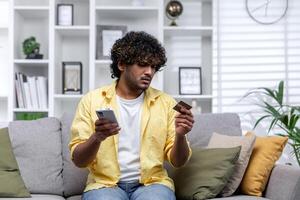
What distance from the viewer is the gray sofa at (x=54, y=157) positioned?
240 cm

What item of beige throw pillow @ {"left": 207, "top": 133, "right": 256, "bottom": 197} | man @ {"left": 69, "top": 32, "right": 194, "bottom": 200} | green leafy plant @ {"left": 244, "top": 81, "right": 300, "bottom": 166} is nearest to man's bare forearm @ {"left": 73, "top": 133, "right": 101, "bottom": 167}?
man @ {"left": 69, "top": 32, "right": 194, "bottom": 200}

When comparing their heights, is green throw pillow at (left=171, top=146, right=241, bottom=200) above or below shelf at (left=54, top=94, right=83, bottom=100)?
below

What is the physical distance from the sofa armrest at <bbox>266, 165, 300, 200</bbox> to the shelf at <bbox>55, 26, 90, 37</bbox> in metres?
2.00

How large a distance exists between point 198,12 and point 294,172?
2.07 m

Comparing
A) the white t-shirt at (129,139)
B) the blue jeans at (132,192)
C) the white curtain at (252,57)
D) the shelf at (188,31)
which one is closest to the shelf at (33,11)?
the shelf at (188,31)

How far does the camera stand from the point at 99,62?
367cm

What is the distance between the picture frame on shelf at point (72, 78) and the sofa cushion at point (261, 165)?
178 cm

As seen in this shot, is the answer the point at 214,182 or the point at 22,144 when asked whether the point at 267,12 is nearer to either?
the point at 214,182

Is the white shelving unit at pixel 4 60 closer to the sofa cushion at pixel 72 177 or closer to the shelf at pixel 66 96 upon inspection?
the shelf at pixel 66 96

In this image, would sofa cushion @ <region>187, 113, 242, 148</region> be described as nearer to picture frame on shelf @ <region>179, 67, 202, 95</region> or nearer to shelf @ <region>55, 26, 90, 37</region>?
picture frame on shelf @ <region>179, 67, 202, 95</region>

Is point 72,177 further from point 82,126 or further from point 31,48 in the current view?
point 31,48

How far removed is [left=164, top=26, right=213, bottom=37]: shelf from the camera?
12.2 ft

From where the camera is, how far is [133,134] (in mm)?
2135

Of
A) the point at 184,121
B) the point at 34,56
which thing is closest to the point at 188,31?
the point at 34,56
